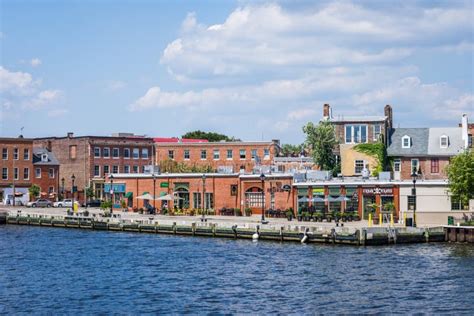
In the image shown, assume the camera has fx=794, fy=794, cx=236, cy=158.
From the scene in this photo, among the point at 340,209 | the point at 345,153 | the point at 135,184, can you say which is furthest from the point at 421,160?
the point at 135,184

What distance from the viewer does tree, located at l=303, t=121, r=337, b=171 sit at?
108312 mm

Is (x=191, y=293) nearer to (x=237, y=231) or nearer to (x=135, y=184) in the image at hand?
(x=237, y=231)

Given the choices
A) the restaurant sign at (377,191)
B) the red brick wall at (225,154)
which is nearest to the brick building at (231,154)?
the red brick wall at (225,154)

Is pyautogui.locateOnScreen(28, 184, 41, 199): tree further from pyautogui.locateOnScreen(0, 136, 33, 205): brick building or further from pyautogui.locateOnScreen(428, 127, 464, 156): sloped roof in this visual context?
pyautogui.locateOnScreen(428, 127, 464, 156): sloped roof

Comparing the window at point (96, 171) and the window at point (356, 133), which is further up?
the window at point (356, 133)

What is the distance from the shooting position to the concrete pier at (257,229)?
7206cm

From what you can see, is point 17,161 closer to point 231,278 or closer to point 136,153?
point 136,153

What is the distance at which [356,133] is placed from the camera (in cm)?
10894

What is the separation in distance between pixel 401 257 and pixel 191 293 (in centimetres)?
2135

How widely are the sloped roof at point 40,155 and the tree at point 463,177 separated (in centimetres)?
7557

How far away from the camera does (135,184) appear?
110 meters

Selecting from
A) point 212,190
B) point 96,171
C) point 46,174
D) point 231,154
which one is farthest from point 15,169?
point 212,190

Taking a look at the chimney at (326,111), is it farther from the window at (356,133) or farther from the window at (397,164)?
the window at (397,164)

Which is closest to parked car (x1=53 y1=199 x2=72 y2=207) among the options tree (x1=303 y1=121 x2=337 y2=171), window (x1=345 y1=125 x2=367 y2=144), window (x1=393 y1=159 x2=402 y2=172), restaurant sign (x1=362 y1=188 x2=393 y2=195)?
tree (x1=303 y1=121 x2=337 y2=171)
